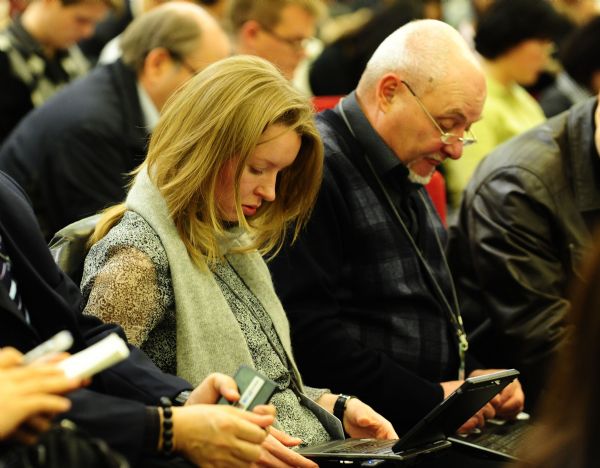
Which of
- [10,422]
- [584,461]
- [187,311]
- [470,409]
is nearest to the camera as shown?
[584,461]

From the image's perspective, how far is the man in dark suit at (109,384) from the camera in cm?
185

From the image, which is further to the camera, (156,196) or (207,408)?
(156,196)

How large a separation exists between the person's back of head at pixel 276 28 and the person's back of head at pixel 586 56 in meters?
1.38

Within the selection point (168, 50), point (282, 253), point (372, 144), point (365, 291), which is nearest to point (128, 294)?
point (282, 253)

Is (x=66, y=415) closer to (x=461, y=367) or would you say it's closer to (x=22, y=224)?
(x=22, y=224)

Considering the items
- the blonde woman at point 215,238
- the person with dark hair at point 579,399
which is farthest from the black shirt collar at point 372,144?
the person with dark hair at point 579,399

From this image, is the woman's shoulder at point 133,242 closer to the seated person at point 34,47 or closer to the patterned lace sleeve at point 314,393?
the patterned lace sleeve at point 314,393

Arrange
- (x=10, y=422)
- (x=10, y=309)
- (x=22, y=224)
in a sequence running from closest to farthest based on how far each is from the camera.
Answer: (x=10, y=422)
(x=10, y=309)
(x=22, y=224)

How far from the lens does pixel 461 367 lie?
10.3 ft

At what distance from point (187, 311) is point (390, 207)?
96 cm

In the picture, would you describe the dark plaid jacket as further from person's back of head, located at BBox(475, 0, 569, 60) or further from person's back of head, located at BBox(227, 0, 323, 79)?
person's back of head, located at BBox(475, 0, 569, 60)

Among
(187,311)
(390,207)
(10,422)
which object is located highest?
(10,422)

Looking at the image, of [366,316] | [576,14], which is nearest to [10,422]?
[366,316]

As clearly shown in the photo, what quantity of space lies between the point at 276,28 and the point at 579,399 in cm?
374
